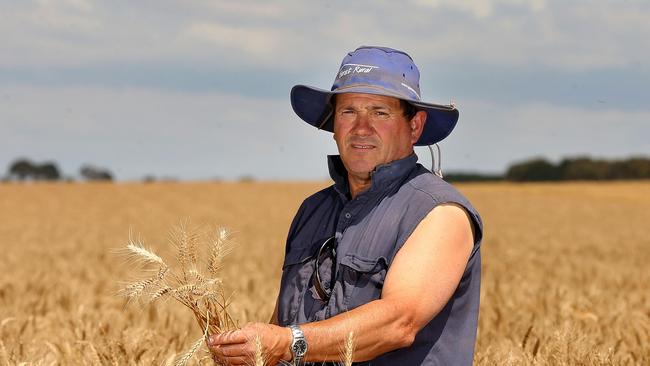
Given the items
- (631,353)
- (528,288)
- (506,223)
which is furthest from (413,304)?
(506,223)

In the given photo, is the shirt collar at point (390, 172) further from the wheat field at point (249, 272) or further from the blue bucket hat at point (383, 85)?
the wheat field at point (249, 272)

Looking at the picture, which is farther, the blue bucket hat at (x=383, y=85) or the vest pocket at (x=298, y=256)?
the vest pocket at (x=298, y=256)

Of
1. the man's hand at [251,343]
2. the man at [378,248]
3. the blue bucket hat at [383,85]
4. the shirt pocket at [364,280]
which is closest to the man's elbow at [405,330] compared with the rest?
the man at [378,248]

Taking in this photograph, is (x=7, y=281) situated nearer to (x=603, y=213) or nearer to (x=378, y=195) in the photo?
(x=378, y=195)

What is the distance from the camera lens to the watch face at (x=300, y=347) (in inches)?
104

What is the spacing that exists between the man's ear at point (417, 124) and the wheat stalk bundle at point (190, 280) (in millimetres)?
857

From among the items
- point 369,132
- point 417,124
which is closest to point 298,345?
point 369,132

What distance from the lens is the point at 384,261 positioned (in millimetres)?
2916

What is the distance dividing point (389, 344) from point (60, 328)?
3.67m

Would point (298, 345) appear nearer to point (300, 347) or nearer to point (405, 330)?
point (300, 347)

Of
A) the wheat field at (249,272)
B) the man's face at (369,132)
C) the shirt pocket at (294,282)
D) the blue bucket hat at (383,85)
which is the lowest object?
the wheat field at (249,272)

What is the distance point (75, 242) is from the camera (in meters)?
17.7

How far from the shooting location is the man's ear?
3.28 metres

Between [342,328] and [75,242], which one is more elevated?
[342,328]
